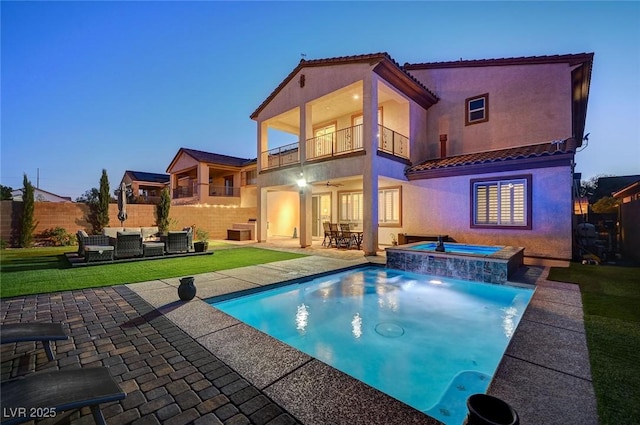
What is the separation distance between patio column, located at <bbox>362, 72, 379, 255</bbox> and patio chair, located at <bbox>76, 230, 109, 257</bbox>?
904 cm

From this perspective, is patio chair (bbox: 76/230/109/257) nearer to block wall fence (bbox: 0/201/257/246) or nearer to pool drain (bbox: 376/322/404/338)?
block wall fence (bbox: 0/201/257/246)

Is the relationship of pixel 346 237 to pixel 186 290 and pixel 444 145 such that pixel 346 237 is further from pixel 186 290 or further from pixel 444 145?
pixel 186 290

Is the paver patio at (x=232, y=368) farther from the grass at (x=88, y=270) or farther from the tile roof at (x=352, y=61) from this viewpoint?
the tile roof at (x=352, y=61)

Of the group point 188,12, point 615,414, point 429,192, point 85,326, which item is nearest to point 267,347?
point 85,326

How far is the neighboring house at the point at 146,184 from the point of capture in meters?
28.7

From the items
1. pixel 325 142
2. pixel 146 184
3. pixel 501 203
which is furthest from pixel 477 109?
pixel 146 184

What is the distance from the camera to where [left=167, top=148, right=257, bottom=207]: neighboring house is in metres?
23.2

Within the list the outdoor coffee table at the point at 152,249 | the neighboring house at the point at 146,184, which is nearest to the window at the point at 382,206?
the outdoor coffee table at the point at 152,249

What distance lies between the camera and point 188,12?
1198 centimetres

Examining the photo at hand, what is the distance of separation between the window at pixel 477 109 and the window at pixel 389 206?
448 cm

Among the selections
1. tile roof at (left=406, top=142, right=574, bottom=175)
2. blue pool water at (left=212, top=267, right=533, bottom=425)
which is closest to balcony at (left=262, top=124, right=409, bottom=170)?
tile roof at (left=406, top=142, right=574, bottom=175)

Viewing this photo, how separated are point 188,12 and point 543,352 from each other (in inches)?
621

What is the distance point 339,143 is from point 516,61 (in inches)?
316

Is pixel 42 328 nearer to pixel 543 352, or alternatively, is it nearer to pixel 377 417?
pixel 377 417
